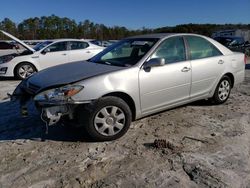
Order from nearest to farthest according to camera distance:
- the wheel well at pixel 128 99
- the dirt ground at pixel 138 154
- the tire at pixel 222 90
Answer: the dirt ground at pixel 138 154 → the wheel well at pixel 128 99 → the tire at pixel 222 90

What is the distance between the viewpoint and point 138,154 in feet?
12.8

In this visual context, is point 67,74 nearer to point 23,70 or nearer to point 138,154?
point 138,154

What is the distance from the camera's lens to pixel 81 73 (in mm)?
4406

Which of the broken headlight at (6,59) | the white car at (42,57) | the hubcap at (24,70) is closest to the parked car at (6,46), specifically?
the white car at (42,57)

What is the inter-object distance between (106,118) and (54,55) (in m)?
7.08

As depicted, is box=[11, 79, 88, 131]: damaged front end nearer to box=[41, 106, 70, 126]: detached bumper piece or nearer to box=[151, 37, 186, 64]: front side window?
box=[41, 106, 70, 126]: detached bumper piece

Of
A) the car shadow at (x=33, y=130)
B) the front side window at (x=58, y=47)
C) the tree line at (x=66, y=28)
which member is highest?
the tree line at (x=66, y=28)

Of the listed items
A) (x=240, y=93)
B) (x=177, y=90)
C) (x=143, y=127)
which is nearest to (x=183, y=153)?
(x=143, y=127)

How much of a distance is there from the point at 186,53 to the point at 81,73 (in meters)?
1.92

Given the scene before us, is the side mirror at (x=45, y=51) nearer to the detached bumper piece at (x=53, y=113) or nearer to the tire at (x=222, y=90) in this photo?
the tire at (x=222, y=90)

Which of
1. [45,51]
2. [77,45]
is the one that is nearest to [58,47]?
[45,51]

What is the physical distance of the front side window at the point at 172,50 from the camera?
4.90 m

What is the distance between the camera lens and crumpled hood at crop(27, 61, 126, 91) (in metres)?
4.20

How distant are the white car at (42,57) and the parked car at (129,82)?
5.61 m
